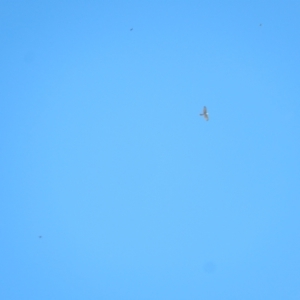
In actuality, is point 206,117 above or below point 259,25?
below

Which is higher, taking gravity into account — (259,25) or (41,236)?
(259,25)

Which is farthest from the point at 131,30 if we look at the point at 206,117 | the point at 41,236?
the point at 41,236

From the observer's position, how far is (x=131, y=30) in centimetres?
83

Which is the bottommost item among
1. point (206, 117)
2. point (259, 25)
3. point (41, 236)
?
point (41, 236)

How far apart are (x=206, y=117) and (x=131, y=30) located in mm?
490

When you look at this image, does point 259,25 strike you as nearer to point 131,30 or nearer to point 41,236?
point 131,30

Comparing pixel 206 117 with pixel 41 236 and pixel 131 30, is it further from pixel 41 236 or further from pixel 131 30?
pixel 41 236

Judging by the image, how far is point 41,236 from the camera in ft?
2.79

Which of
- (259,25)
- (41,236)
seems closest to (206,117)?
(259,25)

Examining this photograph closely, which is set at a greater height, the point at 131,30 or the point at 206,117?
the point at 131,30

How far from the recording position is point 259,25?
84 centimetres

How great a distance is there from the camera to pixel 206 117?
32.5 inches

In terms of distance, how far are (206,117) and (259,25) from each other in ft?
1.52
